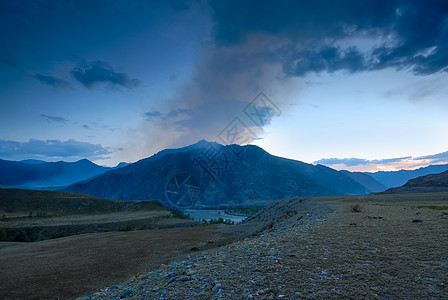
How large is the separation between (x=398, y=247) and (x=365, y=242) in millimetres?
1196

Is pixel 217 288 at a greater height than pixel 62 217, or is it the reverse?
pixel 217 288

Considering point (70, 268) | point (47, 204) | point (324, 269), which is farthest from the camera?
point (47, 204)

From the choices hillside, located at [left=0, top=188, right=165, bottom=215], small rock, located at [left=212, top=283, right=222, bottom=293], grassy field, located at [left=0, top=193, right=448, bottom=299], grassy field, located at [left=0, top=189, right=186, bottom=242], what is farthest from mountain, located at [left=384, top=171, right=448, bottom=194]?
hillside, located at [left=0, top=188, right=165, bottom=215]

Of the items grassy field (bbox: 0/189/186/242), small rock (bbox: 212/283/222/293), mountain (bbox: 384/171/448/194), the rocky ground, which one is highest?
mountain (bbox: 384/171/448/194)

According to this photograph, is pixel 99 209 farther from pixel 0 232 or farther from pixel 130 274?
pixel 130 274

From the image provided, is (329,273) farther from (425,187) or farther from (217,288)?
(425,187)

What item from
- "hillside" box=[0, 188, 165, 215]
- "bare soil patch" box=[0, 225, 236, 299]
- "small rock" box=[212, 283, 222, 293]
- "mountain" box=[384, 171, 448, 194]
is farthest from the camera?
"hillside" box=[0, 188, 165, 215]

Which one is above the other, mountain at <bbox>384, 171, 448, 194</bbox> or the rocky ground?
mountain at <bbox>384, 171, 448, 194</bbox>

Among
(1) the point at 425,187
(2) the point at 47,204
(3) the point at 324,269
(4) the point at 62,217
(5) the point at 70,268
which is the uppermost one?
(1) the point at 425,187

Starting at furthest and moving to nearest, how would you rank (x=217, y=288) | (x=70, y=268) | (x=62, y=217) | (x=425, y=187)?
1. (x=62, y=217)
2. (x=425, y=187)
3. (x=70, y=268)
4. (x=217, y=288)

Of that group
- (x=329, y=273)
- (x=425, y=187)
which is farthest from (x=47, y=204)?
(x=425, y=187)

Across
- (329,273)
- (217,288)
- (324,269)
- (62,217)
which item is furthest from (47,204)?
(329,273)

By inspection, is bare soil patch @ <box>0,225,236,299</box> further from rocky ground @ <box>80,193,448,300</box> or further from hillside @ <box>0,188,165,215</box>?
hillside @ <box>0,188,165,215</box>

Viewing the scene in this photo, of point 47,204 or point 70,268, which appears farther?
point 47,204
